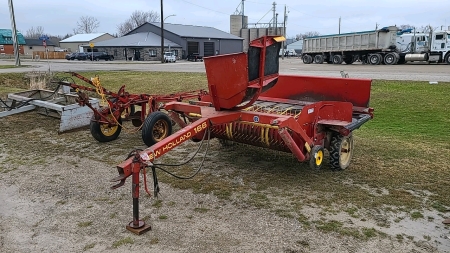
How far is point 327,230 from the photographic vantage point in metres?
3.76

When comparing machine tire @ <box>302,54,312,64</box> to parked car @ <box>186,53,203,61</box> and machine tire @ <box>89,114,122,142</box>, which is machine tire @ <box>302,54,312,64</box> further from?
machine tire @ <box>89,114,122,142</box>

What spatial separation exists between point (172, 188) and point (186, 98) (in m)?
2.50

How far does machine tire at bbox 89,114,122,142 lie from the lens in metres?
6.81

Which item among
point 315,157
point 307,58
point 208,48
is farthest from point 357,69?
point 208,48

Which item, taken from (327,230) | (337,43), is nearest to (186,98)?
(327,230)

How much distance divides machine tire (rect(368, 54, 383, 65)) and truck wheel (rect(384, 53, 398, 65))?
15.1 inches

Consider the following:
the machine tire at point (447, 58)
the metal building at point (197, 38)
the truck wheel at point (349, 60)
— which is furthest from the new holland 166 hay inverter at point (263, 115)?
the metal building at point (197, 38)

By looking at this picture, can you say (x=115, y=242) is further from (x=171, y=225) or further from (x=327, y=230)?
(x=327, y=230)

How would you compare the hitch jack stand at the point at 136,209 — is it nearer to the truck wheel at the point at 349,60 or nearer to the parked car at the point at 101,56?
the truck wheel at the point at 349,60

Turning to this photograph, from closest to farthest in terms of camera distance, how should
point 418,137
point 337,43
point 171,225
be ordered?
point 171,225, point 418,137, point 337,43

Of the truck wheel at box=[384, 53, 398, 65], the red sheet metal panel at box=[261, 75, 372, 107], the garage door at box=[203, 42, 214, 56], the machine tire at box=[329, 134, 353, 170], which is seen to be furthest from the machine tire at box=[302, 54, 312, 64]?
the machine tire at box=[329, 134, 353, 170]

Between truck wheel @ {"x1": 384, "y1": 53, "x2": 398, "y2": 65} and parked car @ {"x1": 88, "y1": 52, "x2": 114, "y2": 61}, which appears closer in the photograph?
truck wheel @ {"x1": 384, "y1": 53, "x2": 398, "y2": 65}

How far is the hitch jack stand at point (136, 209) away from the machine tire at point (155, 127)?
7.88ft

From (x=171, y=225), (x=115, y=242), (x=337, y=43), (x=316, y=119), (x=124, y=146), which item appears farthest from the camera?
(x=337, y=43)
